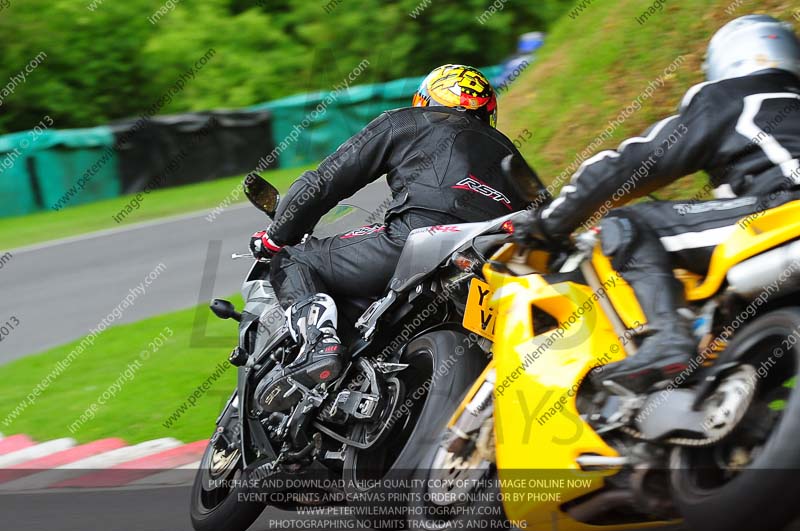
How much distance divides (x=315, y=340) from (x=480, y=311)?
831mm

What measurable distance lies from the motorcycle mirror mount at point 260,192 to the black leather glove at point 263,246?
125mm

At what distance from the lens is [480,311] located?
3.81 metres

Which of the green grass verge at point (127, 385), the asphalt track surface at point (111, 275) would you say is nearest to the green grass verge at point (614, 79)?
the asphalt track surface at point (111, 275)

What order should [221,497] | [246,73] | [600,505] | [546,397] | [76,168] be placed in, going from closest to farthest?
[600,505] < [546,397] < [221,497] < [76,168] < [246,73]

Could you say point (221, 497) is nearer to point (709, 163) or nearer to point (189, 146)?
point (709, 163)

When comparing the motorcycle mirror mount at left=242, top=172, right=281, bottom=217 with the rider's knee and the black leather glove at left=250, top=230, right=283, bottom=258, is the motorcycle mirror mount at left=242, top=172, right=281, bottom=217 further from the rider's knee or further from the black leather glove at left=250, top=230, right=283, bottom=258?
the rider's knee

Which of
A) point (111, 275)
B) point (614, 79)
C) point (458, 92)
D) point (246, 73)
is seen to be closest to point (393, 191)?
point (458, 92)

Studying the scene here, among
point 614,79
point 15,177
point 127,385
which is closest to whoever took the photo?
point 127,385

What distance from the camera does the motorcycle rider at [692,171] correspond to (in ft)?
10.0

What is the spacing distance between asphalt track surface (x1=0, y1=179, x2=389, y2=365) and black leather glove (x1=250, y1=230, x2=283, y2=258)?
316 cm

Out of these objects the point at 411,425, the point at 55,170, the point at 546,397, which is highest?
the point at 546,397

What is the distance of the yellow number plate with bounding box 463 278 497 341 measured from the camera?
3772mm

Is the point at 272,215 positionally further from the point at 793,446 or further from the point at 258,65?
the point at 258,65

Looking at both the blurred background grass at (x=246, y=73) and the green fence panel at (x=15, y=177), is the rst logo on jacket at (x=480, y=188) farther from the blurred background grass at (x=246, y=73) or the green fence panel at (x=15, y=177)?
the green fence panel at (x=15, y=177)
